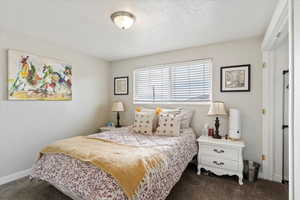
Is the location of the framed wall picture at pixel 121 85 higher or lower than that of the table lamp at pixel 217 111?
higher

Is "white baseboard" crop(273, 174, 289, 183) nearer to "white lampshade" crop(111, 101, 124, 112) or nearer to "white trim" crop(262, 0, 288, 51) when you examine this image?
"white trim" crop(262, 0, 288, 51)

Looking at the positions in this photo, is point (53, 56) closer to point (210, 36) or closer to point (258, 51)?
point (210, 36)

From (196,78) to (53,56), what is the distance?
2.85m

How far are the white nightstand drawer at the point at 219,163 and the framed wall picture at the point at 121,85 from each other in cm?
239

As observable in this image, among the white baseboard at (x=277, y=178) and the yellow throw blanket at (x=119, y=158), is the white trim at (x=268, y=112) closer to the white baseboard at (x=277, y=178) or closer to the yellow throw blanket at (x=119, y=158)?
the white baseboard at (x=277, y=178)

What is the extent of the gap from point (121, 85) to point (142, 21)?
217 cm

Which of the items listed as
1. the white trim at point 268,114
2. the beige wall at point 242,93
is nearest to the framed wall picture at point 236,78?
the beige wall at point 242,93

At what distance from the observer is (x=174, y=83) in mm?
3328

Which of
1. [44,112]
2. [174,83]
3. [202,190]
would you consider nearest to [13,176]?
[44,112]

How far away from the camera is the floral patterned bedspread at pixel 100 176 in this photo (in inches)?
52.1

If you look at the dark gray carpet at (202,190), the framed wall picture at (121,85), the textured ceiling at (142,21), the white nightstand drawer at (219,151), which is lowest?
the dark gray carpet at (202,190)

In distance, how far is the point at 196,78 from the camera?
309cm

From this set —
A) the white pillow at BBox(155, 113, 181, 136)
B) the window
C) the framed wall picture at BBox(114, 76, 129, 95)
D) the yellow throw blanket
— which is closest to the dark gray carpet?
the yellow throw blanket

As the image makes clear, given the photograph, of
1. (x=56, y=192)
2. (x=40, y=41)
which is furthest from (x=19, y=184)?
(x=40, y=41)
